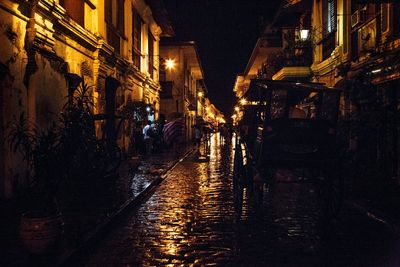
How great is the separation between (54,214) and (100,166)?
513 centimetres

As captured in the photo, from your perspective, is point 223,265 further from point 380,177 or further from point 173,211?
point 380,177

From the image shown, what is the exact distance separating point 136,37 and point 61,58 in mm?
12618

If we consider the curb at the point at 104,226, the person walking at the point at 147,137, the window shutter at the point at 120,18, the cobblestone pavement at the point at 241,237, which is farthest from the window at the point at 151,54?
the cobblestone pavement at the point at 241,237

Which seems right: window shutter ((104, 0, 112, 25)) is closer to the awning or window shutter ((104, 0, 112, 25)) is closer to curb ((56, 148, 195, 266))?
curb ((56, 148, 195, 266))

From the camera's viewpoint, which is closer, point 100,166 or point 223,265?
point 223,265

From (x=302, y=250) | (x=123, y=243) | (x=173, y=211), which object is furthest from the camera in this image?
(x=173, y=211)

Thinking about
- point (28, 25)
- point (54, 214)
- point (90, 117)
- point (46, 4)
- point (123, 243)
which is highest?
point (46, 4)

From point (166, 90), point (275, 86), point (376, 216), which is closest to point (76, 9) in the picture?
point (275, 86)

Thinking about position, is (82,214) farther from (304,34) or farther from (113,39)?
(304,34)

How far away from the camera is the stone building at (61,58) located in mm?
9773

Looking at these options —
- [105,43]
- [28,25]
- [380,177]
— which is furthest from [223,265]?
[105,43]

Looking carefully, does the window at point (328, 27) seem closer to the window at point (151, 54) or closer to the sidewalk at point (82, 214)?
the sidewalk at point (82, 214)

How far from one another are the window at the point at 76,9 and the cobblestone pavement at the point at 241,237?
7.62m

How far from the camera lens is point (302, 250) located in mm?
6430
